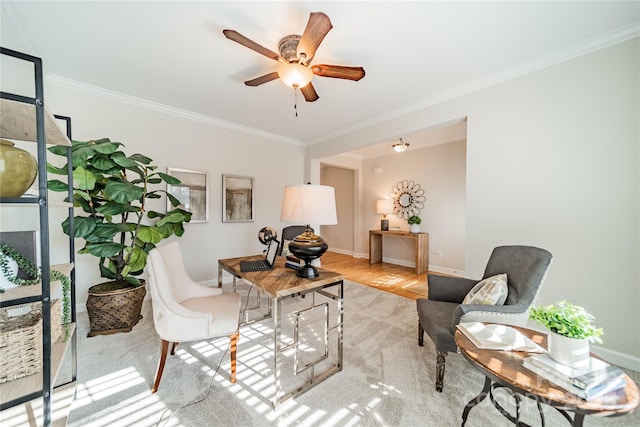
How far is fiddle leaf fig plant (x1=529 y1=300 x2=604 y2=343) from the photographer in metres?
0.93

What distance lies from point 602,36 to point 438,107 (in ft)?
4.04

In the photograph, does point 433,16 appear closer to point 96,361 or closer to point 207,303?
point 207,303

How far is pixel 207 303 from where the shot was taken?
1811 mm

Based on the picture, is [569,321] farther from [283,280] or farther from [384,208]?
[384,208]

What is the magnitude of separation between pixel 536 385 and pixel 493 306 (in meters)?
0.63

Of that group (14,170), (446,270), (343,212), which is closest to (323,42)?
(14,170)

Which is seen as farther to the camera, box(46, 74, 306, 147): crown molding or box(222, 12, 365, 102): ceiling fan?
box(46, 74, 306, 147): crown molding

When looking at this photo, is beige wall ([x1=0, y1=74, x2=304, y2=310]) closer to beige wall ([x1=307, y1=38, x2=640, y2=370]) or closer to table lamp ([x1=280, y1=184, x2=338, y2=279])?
table lamp ([x1=280, y1=184, x2=338, y2=279])

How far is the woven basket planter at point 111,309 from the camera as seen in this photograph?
7.00ft

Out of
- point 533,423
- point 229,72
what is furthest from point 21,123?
point 533,423

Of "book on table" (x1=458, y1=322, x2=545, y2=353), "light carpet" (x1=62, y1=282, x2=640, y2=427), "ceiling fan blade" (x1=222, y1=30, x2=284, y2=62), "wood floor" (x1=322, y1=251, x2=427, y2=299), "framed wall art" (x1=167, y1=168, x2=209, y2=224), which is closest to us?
"book on table" (x1=458, y1=322, x2=545, y2=353)

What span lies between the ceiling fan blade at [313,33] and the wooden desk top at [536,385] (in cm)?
187

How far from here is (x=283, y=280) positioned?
5.37 feet

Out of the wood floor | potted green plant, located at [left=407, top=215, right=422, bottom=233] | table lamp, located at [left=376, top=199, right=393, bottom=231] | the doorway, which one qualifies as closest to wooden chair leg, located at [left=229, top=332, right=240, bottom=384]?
the wood floor
